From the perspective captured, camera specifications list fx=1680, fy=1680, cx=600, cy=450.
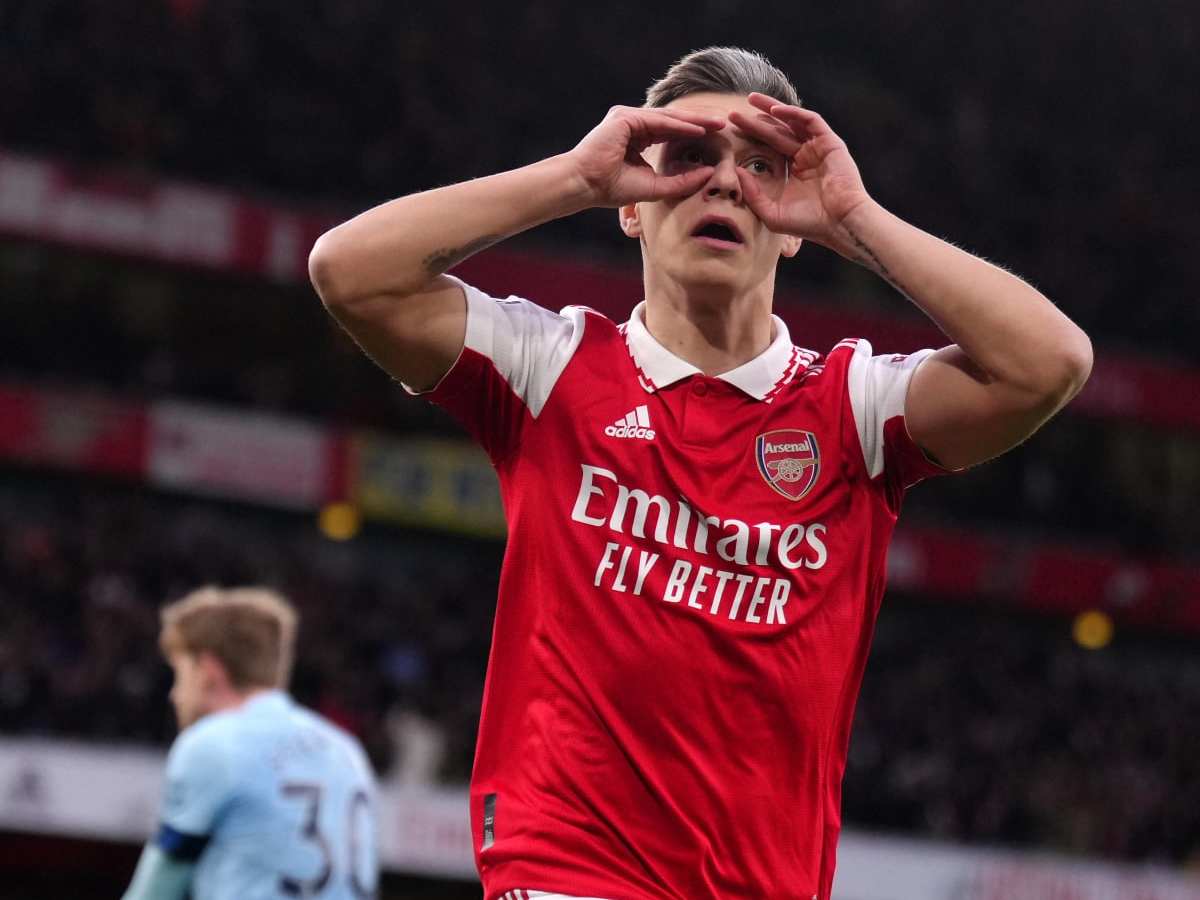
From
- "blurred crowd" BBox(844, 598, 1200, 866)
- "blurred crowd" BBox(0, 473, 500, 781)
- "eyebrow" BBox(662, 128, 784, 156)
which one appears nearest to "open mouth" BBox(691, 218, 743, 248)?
Result: "eyebrow" BBox(662, 128, 784, 156)

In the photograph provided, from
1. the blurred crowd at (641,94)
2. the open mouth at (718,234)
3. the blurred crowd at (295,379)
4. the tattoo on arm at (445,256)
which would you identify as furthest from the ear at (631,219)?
the blurred crowd at (641,94)

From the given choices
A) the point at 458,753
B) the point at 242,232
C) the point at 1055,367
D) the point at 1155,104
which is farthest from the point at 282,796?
the point at 1155,104

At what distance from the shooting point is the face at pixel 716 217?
2492 millimetres

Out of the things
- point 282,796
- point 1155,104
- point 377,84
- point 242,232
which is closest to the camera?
point 282,796

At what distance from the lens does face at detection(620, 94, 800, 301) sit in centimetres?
249

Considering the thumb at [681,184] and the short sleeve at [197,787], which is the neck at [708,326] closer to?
the thumb at [681,184]

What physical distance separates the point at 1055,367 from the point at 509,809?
998mm

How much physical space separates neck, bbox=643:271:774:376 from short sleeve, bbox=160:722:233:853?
2.18 metres

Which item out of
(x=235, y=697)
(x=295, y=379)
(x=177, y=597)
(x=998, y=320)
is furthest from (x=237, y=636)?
(x=295, y=379)

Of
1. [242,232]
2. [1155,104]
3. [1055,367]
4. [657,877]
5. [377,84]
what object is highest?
[1155,104]

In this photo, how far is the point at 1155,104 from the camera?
72.3 ft

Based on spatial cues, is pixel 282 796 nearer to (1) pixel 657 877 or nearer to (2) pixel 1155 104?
(1) pixel 657 877

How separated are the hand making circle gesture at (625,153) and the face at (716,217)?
0.09 ft

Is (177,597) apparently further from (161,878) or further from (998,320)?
(998,320)
